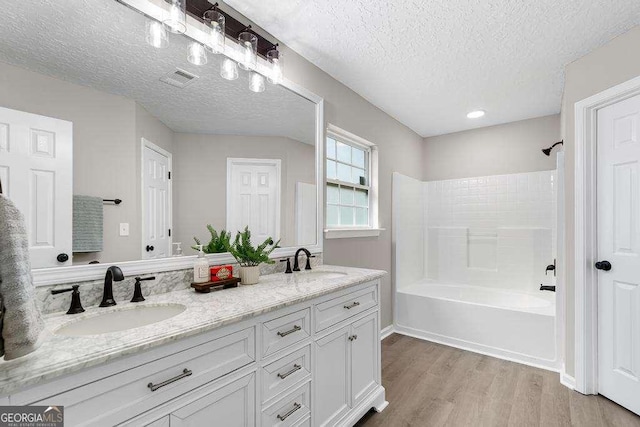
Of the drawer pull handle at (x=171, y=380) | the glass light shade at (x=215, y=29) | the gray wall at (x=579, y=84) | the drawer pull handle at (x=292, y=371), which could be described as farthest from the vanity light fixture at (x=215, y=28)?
the gray wall at (x=579, y=84)

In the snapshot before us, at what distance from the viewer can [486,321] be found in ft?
9.43

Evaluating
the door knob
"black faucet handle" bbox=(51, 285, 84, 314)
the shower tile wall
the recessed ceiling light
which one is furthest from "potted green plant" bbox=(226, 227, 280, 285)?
the shower tile wall

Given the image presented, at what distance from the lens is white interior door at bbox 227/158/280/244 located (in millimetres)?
1825

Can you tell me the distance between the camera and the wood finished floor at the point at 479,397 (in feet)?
6.31

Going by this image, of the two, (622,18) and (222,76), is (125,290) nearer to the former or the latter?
(222,76)

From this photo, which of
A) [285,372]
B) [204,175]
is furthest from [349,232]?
[285,372]

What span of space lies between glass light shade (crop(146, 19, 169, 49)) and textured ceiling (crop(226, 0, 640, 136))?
52cm

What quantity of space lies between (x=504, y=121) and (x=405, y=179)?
1.37 m

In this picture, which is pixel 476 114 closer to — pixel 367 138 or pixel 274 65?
pixel 367 138

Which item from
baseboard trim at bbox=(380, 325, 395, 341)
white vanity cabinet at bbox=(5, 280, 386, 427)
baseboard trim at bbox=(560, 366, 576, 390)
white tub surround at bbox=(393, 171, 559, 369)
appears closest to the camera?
white vanity cabinet at bbox=(5, 280, 386, 427)

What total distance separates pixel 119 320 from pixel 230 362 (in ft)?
1.63

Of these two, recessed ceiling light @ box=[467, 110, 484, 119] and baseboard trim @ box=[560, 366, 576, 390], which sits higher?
recessed ceiling light @ box=[467, 110, 484, 119]

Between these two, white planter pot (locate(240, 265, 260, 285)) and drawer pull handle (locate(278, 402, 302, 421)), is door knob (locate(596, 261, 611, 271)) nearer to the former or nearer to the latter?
drawer pull handle (locate(278, 402, 302, 421))

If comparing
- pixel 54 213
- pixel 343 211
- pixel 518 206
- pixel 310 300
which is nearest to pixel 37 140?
pixel 54 213
